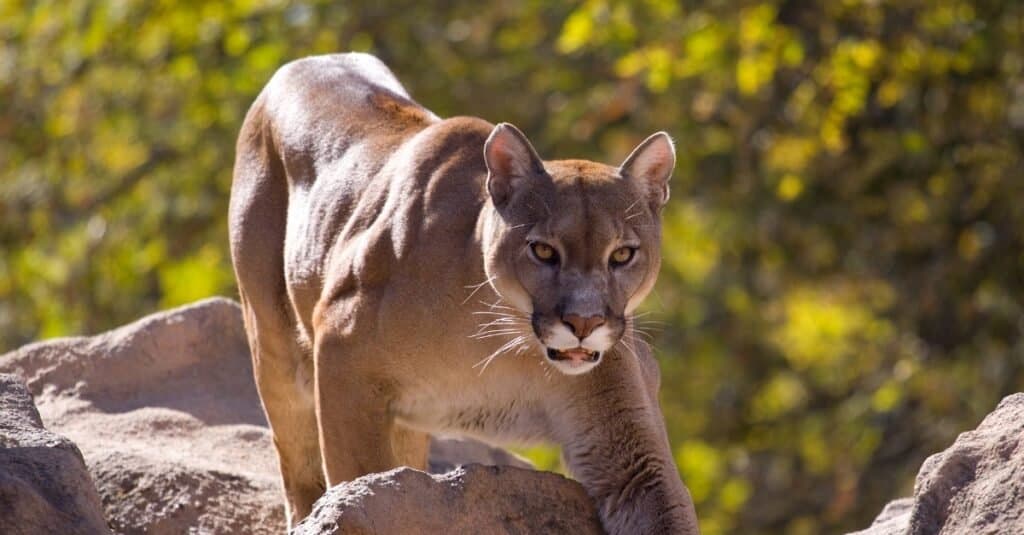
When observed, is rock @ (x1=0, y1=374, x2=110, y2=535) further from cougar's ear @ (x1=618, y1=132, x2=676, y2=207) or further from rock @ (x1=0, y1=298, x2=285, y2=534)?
cougar's ear @ (x1=618, y1=132, x2=676, y2=207)

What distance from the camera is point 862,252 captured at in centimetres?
1362

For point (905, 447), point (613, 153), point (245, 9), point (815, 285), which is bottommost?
point (905, 447)

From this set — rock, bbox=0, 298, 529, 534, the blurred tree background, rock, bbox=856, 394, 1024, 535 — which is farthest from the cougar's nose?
the blurred tree background

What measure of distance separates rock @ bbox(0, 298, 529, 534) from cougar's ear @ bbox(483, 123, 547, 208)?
5.88 feet

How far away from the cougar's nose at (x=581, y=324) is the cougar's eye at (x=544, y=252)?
1.01ft

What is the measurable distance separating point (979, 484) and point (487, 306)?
1.85 m

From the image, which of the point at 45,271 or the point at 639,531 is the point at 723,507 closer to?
the point at 45,271

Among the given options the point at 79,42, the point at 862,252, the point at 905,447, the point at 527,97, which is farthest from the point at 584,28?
the point at 79,42

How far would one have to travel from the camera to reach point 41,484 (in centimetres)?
467

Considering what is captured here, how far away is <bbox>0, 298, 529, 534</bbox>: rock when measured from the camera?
653cm

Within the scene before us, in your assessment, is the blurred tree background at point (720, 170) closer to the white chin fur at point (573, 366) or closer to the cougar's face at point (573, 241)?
the cougar's face at point (573, 241)

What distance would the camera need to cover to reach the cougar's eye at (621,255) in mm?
5699

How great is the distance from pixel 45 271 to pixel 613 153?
562 cm

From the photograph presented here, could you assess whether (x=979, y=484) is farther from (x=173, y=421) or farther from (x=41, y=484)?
(x=173, y=421)
